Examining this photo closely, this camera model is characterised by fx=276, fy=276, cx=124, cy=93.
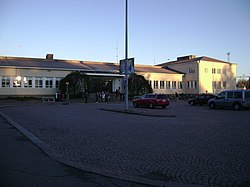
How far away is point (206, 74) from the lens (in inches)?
2475

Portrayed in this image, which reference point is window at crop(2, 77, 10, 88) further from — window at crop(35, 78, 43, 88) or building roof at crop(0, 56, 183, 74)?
window at crop(35, 78, 43, 88)

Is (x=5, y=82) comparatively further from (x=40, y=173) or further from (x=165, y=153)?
(x=40, y=173)

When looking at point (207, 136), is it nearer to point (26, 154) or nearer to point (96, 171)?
point (96, 171)

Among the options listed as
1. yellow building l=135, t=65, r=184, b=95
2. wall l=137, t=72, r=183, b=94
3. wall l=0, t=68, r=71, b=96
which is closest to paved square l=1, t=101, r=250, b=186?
wall l=0, t=68, r=71, b=96

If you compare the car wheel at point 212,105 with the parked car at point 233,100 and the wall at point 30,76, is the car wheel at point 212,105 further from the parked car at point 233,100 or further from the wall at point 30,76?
the wall at point 30,76

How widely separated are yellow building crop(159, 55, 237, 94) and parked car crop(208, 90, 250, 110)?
1368 inches

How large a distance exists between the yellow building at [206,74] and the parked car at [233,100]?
34.7 metres

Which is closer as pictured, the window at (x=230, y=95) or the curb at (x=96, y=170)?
the curb at (x=96, y=170)

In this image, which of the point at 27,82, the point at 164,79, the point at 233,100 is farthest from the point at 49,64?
the point at 233,100

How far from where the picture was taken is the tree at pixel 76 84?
4534 cm

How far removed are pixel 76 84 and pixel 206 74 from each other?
104 feet

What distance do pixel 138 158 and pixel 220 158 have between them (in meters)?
2.08

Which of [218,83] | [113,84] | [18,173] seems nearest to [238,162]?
[18,173]

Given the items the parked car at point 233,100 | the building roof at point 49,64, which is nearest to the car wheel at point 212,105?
the parked car at point 233,100
